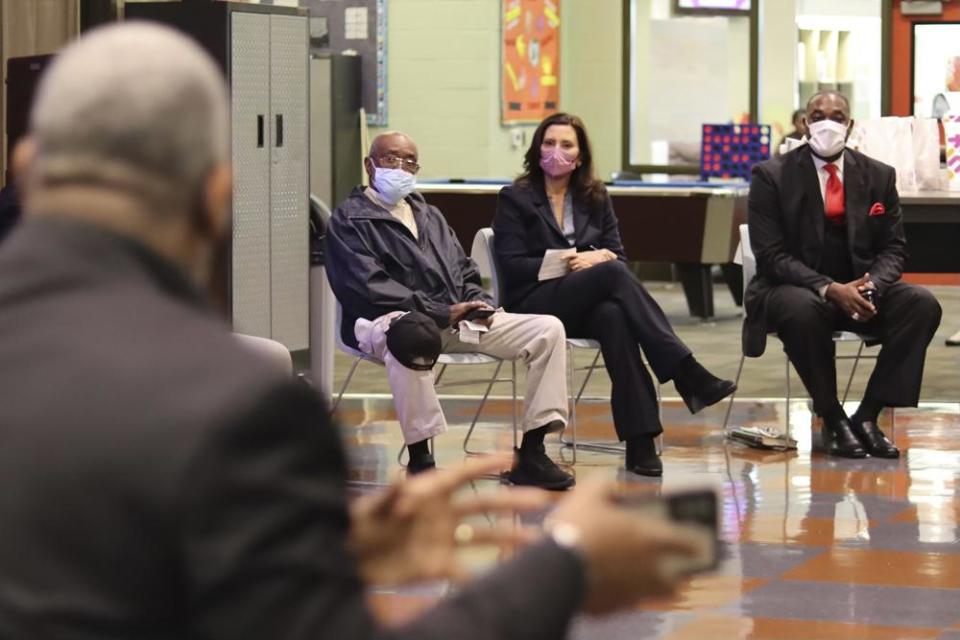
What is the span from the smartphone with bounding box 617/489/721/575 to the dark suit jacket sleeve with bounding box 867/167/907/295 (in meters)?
5.23

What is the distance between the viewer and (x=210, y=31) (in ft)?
23.1

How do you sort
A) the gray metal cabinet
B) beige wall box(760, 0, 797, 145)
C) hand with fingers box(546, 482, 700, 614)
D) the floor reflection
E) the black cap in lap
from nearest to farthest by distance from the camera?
1. hand with fingers box(546, 482, 700, 614)
2. the floor reflection
3. the black cap in lap
4. the gray metal cabinet
5. beige wall box(760, 0, 797, 145)

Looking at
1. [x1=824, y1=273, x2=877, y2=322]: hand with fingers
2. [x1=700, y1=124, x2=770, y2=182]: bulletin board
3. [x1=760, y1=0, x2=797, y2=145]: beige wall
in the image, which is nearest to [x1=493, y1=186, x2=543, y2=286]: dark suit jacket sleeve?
[x1=824, y1=273, x2=877, y2=322]: hand with fingers

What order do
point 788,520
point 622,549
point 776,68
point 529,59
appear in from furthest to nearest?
point 776,68 < point 529,59 < point 788,520 < point 622,549

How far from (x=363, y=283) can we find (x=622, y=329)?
0.85 m

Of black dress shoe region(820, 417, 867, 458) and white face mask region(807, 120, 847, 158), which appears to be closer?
black dress shoe region(820, 417, 867, 458)

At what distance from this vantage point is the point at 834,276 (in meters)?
6.68

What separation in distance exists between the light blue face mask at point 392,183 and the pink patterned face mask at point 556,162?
20.1 inches

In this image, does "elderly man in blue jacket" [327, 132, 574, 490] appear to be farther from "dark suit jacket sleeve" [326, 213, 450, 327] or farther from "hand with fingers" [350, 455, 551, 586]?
"hand with fingers" [350, 455, 551, 586]

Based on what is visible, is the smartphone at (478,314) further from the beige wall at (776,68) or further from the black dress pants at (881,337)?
the beige wall at (776,68)

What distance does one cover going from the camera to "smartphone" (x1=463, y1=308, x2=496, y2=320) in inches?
234

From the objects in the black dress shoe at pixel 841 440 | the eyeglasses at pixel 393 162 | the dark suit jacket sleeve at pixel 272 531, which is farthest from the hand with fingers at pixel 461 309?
the dark suit jacket sleeve at pixel 272 531

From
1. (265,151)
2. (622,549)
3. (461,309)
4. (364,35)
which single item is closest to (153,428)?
(622,549)

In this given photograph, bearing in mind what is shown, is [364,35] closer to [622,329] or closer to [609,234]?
[609,234]
